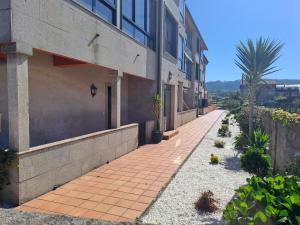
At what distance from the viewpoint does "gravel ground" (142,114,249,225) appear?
14.8 feet

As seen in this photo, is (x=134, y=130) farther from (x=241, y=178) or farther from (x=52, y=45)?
(x=52, y=45)

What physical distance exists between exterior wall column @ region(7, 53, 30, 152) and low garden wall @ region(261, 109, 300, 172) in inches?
250

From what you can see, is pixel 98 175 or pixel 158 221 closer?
pixel 158 221

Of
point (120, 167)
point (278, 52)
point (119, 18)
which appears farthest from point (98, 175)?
point (278, 52)

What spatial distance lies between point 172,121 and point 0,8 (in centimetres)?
1232

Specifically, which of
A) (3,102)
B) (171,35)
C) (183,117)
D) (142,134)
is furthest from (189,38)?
(3,102)

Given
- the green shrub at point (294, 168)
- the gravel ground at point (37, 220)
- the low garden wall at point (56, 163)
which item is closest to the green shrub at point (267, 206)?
the gravel ground at point (37, 220)

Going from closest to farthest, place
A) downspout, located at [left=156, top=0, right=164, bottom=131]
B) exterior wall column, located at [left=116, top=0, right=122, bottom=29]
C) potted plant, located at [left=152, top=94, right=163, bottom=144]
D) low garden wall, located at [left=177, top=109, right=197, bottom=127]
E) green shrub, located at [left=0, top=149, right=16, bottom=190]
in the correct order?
green shrub, located at [left=0, top=149, right=16, bottom=190] < exterior wall column, located at [left=116, top=0, right=122, bottom=29] < potted plant, located at [left=152, top=94, right=163, bottom=144] < downspout, located at [left=156, top=0, right=164, bottom=131] < low garden wall, located at [left=177, top=109, right=197, bottom=127]

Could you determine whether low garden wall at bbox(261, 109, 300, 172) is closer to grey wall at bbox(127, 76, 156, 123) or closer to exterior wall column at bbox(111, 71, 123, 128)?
exterior wall column at bbox(111, 71, 123, 128)

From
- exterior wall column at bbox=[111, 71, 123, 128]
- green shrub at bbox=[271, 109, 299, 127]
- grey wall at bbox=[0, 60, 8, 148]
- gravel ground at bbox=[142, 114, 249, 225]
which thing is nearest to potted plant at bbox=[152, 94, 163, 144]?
gravel ground at bbox=[142, 114, 249, 225]

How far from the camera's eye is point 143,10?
466 inches

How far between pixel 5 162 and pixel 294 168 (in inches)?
250

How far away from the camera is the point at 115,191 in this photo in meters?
5.69

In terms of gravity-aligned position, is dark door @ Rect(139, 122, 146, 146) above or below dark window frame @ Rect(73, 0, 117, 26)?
below
